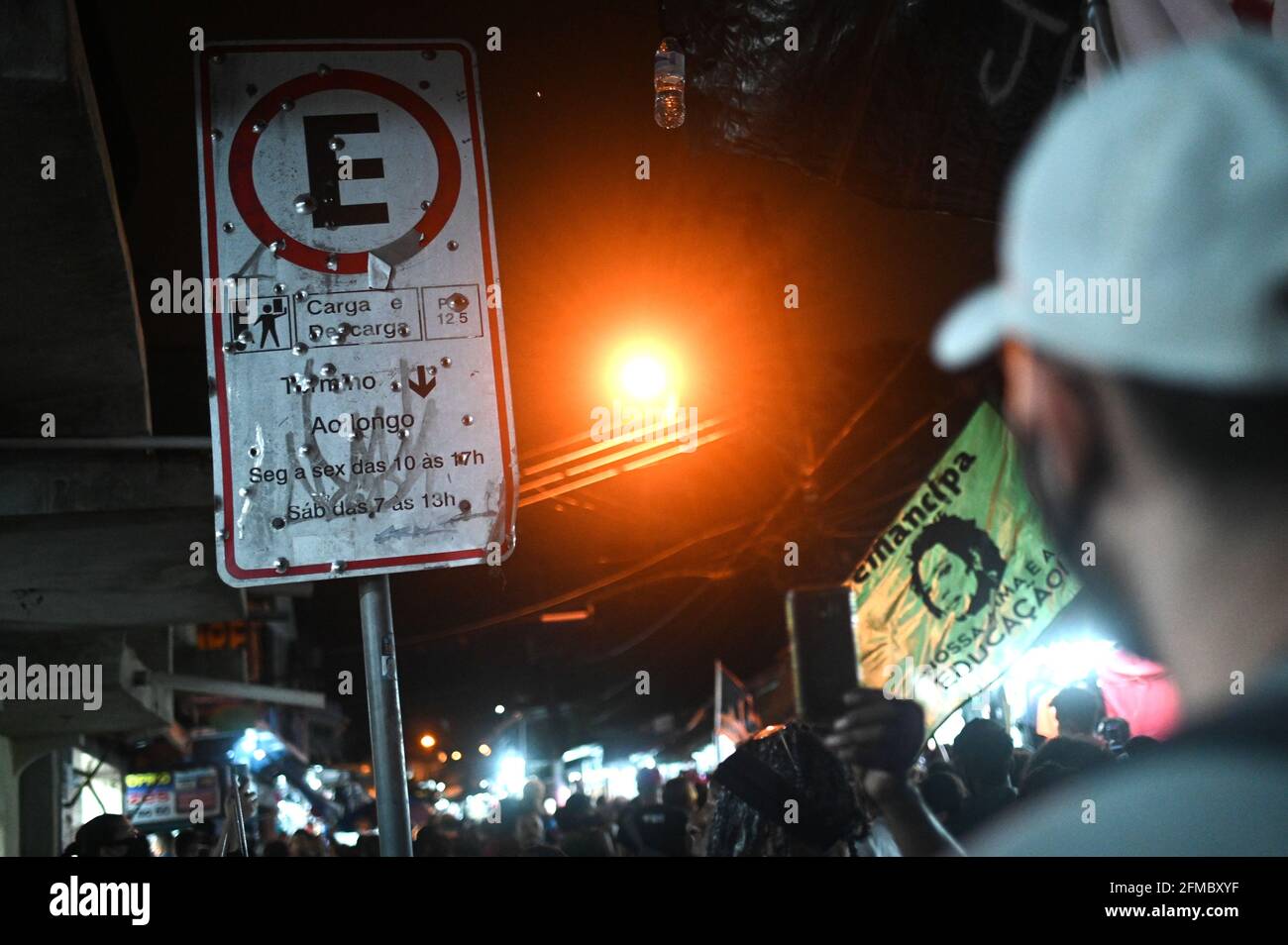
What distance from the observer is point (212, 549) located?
6.92 m

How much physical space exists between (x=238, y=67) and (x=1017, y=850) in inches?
105

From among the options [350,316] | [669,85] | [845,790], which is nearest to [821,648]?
[845,790]

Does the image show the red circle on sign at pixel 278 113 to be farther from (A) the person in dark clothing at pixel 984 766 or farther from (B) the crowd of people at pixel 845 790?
(A) the person in dark clothing at pixel 984 766

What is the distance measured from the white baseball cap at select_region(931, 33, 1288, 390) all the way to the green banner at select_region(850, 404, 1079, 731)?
119 inches

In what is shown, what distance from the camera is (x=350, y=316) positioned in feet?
8.54

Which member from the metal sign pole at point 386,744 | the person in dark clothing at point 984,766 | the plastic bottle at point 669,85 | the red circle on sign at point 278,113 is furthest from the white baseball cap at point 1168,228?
the person in dark clothing at point 984,766

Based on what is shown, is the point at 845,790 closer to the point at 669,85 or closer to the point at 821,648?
the point at 821,648

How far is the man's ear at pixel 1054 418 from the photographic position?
892mm

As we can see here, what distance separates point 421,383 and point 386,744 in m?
0.82

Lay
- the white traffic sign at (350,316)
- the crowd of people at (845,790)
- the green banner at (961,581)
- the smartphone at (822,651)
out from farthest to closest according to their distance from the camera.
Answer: the green banner at (961,581) < the crowd of people at (845,790) < the white traffic sign at (350,316) < the smartphone at (822,651)

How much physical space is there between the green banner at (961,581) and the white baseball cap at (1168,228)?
Answer: 301cm

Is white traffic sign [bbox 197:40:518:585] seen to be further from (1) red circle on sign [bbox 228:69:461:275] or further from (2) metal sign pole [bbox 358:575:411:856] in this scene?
(2) metal sign pole [bbox 358:575:411:856]
